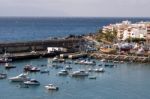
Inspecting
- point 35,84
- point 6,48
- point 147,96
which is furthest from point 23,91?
point 6,48

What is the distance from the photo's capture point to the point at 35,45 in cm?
6650

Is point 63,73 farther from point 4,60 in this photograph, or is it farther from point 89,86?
point 4,60

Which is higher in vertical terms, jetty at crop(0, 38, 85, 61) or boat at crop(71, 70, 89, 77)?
jetty at crop(0, 38, 85, 61)

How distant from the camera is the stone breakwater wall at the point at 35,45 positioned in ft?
206

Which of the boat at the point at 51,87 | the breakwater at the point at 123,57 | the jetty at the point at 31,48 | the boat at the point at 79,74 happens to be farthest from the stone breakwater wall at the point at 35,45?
the boat at the point at 51,87

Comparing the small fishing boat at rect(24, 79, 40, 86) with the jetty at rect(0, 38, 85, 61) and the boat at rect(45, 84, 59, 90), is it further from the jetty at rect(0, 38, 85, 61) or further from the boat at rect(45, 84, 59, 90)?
the jetty at rect(0, 38, 85, 61)

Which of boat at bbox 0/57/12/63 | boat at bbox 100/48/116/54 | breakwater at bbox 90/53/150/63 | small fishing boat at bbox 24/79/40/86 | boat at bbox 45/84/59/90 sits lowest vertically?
boat at bbox 45/84/59/90

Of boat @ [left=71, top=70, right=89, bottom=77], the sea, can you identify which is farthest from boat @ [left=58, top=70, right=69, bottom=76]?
boat @ [left=71, top=70, right=89, bottom=77]

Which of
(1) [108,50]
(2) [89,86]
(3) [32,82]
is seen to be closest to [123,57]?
→ (1) [108,50]

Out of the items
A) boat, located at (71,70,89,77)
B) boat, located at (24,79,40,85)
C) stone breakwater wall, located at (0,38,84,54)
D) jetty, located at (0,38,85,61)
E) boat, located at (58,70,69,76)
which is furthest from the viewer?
stone breakwater wall, located at (0,38,84,54)

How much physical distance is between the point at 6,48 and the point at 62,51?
7563 millimetres

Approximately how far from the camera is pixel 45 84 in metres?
41.2

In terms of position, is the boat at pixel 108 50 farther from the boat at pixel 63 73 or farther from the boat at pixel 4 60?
the boat at pixel 63 73

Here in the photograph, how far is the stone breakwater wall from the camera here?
206ft
